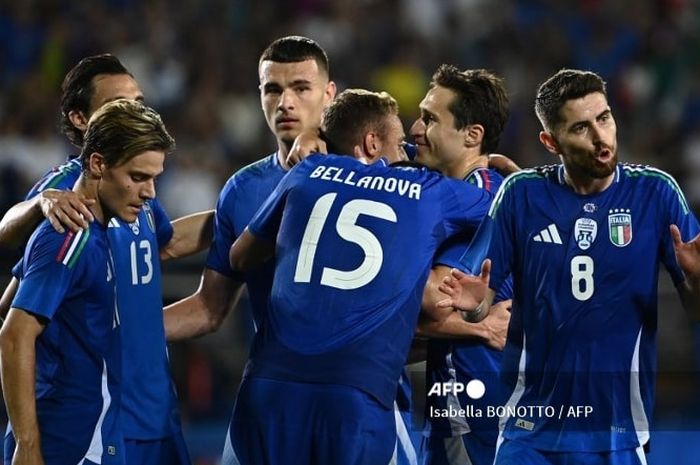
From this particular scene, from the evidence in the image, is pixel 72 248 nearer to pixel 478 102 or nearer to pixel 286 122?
pixel 286 122

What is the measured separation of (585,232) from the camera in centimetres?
560

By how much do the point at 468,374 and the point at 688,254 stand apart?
1.25m

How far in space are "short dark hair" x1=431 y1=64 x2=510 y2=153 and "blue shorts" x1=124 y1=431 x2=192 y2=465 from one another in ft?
6.34

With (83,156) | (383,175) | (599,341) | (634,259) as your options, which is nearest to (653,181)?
(634,259)

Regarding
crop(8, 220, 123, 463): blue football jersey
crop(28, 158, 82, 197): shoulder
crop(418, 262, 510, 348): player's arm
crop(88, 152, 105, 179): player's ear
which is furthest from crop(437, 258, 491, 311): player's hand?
crop(28, 158, 82, 197): shoulder

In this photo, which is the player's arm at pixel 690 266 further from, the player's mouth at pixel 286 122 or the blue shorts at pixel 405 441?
the player's mouth at pixel 286 122

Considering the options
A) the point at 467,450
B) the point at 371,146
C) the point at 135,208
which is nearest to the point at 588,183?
the point at 371,146

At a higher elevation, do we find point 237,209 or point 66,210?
point 237,209

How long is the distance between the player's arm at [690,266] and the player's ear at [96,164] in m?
2.29

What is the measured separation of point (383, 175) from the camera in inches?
218

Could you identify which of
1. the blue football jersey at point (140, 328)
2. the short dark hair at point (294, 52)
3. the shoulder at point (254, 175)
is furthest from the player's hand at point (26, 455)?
the short dark hair at point (294, 52)

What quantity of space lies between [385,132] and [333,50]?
26.4 feet

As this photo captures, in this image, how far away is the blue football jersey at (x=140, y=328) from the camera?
5.51 meters

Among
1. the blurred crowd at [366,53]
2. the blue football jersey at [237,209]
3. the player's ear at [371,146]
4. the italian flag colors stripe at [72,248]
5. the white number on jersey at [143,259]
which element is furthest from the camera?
the blurred crowd at [366,53]
